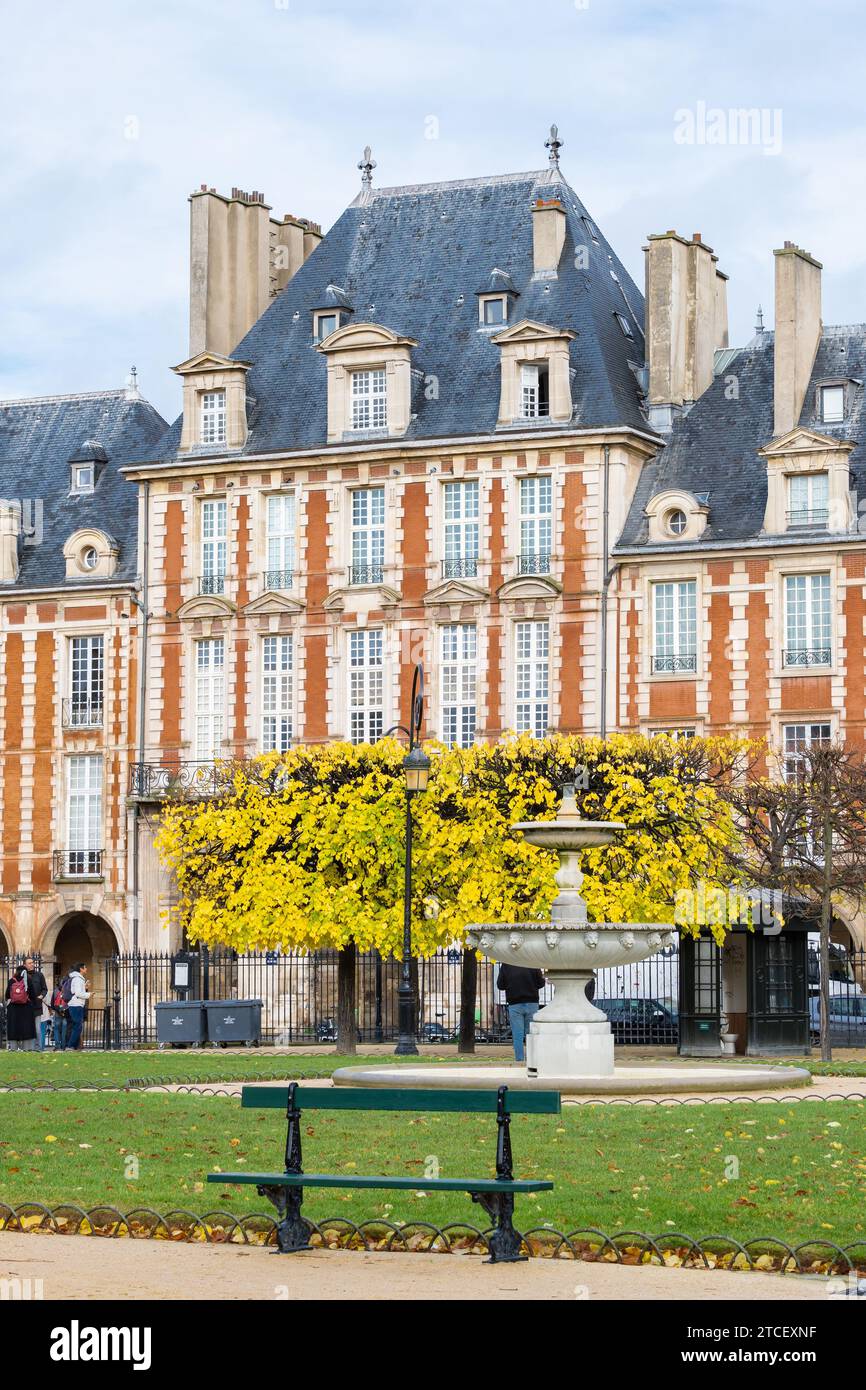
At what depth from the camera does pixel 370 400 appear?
2164 inches

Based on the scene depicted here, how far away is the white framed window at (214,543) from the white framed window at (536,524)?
718cm

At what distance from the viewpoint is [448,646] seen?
5328cm

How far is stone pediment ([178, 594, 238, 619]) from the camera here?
55.2 m

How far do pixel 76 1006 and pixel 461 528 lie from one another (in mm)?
16952

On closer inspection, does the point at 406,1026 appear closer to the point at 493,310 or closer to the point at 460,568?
the point at 460,568

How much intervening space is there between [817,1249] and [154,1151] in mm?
6717

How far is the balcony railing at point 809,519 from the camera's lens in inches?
1980

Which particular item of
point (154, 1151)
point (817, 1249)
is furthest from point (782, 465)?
point (817, 1249)

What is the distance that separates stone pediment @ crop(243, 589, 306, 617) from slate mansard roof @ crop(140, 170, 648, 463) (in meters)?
3.26

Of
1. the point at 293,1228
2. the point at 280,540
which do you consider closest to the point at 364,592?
the point at 280,540

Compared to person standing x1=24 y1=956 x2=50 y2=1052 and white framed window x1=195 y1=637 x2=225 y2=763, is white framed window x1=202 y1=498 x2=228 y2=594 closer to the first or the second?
white framed window x1=195 y1=637 x2=225 y2=763

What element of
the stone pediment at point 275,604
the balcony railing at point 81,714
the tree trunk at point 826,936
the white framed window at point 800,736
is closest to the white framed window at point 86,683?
the balcony railing at point 81,714

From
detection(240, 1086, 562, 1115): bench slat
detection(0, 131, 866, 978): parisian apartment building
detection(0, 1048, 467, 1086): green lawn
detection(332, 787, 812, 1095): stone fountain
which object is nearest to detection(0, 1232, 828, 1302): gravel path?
detection(240, 1086, 562, 1115): bench slat
